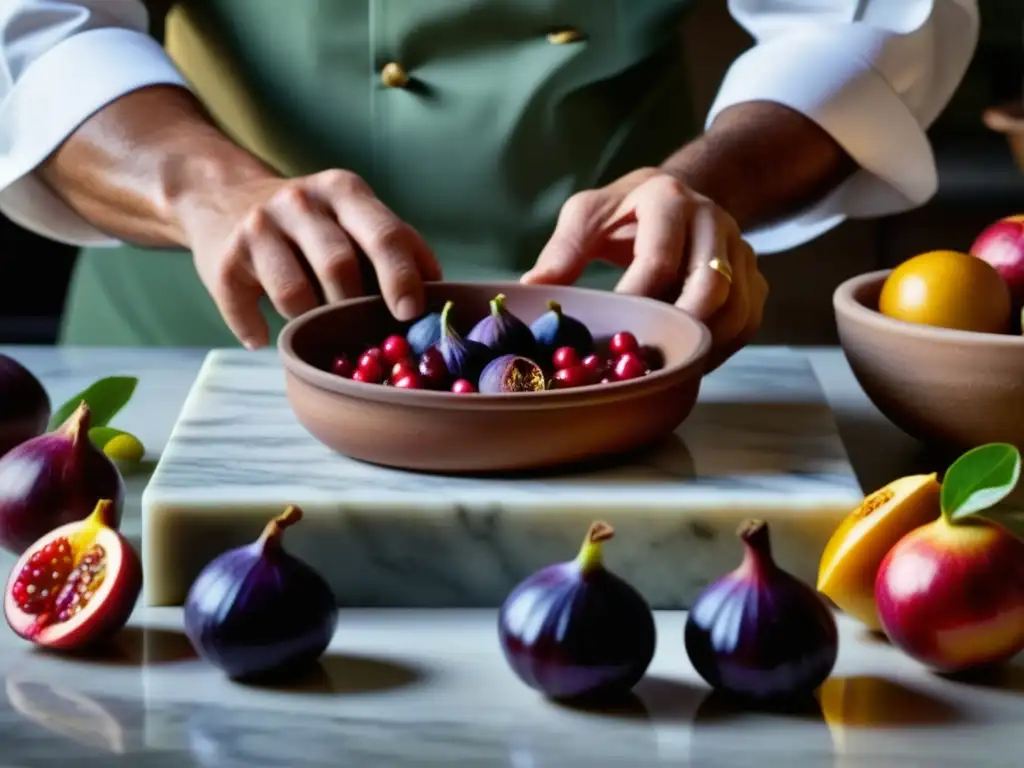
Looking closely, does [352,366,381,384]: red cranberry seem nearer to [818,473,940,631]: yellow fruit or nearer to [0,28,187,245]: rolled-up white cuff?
[818,473,940,631]: yellow fruit

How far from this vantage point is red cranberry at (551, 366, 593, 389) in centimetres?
84

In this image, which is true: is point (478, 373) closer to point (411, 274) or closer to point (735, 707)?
point (411, 274)

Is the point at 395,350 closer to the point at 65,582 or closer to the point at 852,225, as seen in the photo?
the point at 65,582

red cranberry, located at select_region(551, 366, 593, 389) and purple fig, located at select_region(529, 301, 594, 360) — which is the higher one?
red cranberry, located at select_region(551, 366, 593, 389)

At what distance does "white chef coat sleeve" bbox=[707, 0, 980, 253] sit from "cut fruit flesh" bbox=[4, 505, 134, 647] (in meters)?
0.83

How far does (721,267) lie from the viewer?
965 mm

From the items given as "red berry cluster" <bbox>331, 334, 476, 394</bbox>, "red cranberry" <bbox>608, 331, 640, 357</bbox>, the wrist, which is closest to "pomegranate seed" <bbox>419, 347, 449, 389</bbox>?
"red berry cluster" <bbox>331, 334, 476, 394</bbox>

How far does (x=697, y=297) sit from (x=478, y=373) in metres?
0.18

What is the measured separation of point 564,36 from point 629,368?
0.62m

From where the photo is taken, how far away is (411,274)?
93cm

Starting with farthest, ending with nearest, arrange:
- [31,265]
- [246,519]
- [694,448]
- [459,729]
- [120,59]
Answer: [31,265], [120,59], [694,448], [246,519], [459,729]

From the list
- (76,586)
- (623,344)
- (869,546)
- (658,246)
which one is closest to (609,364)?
(623,344)

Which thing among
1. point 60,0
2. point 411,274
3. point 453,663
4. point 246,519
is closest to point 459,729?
point 453,663

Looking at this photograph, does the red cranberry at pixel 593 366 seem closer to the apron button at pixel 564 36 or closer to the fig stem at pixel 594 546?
the fig stem at pixel 594 546
